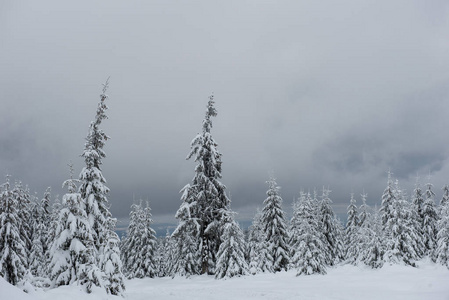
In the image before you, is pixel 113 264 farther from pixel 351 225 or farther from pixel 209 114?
pixel 351 225

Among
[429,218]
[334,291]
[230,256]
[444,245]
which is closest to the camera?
[334,291]

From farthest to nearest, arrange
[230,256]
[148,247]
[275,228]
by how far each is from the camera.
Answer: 1. [148,247]
2. [275,228]
3. [230,256]

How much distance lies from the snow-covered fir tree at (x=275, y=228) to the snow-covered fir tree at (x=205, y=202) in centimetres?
828

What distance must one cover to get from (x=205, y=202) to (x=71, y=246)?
1465 centimetres

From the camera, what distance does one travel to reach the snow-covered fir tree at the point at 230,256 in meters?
26.0

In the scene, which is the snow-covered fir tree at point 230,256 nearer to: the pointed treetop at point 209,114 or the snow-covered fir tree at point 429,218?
the pointed treetop at point 209,114

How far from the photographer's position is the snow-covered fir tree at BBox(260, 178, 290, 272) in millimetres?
34594

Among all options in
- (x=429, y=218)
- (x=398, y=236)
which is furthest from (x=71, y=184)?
(x=429, y=218)

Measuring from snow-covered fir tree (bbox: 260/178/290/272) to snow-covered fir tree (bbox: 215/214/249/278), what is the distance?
8.48m

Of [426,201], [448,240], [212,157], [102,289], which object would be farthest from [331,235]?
[102,289]

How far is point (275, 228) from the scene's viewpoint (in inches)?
1367

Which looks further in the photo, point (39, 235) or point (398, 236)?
point (39, 235)

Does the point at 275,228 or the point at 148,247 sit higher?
the point at 275,228

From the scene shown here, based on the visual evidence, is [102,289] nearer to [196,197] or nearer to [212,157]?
[196,197]
